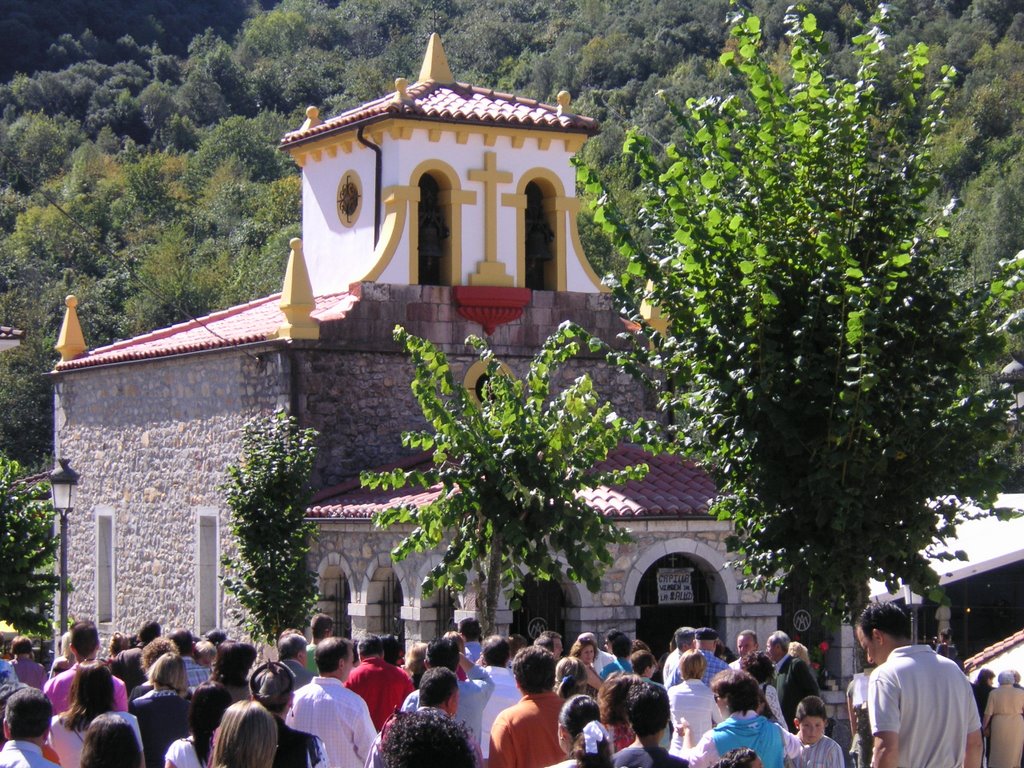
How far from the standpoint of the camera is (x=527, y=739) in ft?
26.3

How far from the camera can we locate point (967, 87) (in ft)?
254

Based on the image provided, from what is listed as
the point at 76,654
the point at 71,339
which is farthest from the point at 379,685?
the point at 71,339

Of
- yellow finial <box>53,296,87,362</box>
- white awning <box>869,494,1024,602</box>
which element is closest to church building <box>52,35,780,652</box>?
yellow finial <box>53,296,87,362</box>

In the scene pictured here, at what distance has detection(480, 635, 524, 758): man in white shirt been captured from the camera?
10016mm

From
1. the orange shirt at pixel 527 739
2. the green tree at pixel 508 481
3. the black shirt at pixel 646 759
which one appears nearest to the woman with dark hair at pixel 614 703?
the black shirt at pixel 646 759

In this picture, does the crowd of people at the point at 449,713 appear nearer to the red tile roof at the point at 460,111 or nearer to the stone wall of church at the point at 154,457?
the stone wall of church at the point at 154,457

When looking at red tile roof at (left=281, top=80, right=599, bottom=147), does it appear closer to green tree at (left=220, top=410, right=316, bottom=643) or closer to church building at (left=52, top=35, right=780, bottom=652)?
church building at (left=52, top=35, right=780, bottom=652)

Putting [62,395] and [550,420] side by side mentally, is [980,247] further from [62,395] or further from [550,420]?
[550,420]

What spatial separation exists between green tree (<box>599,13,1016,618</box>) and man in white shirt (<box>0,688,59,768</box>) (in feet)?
15.2

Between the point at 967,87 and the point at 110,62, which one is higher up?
the point at 110,62

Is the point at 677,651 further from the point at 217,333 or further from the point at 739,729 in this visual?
the point at 217,333

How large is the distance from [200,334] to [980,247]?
40.2 m

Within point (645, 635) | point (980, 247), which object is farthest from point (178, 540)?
point (980, 247)

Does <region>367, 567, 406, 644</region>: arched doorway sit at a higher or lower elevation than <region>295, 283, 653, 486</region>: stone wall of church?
lower
